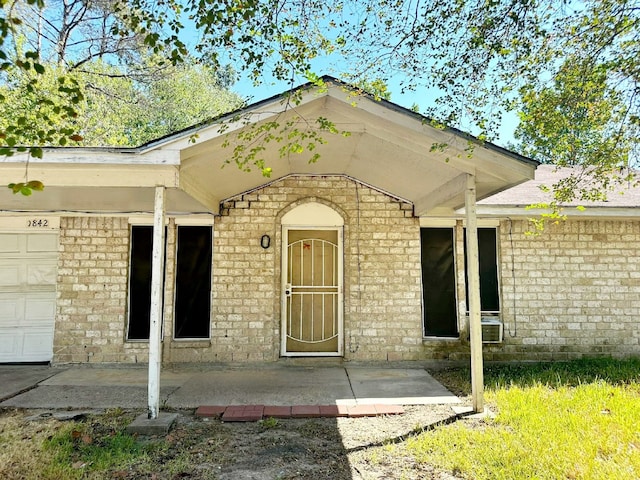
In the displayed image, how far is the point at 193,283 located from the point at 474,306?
4395 millimetres

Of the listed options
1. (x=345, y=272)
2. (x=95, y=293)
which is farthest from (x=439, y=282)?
(x=95, y=293)

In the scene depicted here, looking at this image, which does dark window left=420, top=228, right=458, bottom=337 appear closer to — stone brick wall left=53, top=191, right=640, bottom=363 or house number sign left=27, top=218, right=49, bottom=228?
stone brick wall left=53, top=191, right=640, bottom=363

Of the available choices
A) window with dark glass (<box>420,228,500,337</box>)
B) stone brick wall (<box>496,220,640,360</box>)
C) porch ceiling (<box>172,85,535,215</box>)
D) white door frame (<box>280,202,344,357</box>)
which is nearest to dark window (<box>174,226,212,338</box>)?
porch ceiling (<box>172,85,535,215</box>)

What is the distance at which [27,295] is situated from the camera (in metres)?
7.02

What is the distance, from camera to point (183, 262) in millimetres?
6953

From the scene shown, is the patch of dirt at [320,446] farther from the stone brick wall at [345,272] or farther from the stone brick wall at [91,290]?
the stone brick wall at [91,290]

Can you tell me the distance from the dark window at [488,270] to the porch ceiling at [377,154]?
155 cm

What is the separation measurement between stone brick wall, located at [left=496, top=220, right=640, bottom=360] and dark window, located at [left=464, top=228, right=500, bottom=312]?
0.13 m

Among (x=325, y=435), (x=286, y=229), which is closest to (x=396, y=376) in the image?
(x=325, y=435)

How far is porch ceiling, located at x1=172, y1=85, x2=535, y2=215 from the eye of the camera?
14.3ft

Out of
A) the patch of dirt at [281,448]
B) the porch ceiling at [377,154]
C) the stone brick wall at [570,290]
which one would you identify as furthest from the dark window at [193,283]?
the stone brick wall at [570,290]

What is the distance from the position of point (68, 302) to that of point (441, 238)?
6155 millimetres

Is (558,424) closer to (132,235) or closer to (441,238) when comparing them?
(441,238)

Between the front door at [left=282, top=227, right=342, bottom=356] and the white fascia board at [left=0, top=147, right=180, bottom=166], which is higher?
the white fascia board at [left=0, top=147, right=180, bottom=166]
